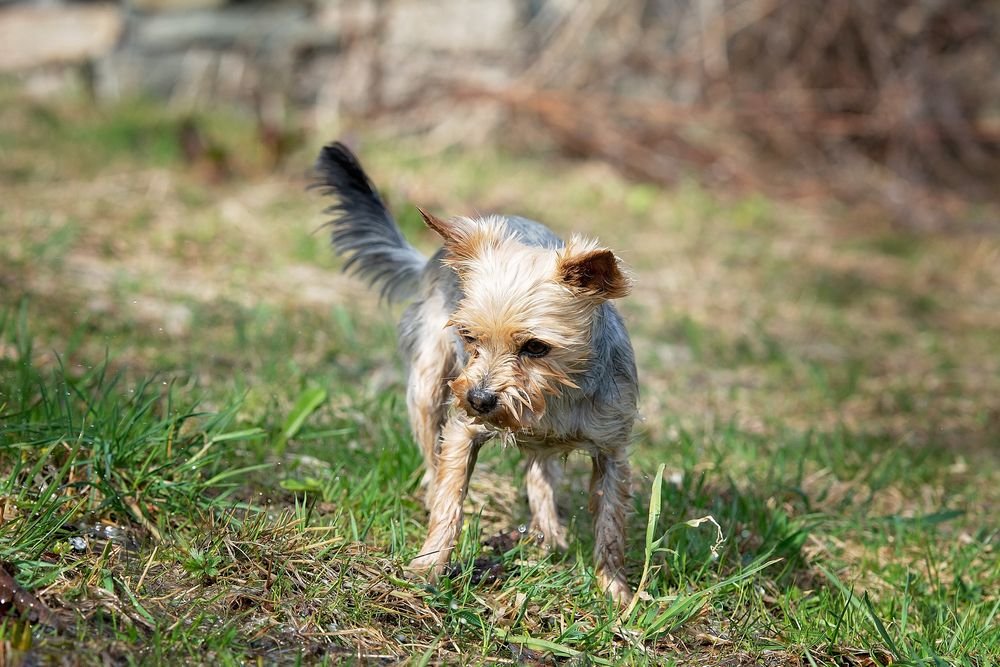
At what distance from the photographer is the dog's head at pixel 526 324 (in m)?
2.97

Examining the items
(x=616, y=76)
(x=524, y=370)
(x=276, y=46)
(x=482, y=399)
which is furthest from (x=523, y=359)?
(x=276, y=46)

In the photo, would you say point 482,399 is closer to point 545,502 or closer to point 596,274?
point 596,274

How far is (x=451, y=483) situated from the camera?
3.25 meters

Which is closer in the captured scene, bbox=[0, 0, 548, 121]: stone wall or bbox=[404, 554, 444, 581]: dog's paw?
bbox=[404, 554, 444, 581]: dog's paw

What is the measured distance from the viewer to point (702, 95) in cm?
994

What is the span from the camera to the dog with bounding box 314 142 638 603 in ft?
9.83

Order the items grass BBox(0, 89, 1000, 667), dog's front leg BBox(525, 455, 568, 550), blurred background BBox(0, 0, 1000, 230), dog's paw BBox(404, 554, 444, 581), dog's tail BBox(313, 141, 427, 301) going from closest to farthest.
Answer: grass BBox(0, 89, 1000, 667) < dog's paw BBox(404, 554, 444, 581) < dog's front leg BBox(525, 455, 568, 550) < dog's tail BBox(313, 141, 427, 301) < blurred background BBox(0, 0, 1000, 230)

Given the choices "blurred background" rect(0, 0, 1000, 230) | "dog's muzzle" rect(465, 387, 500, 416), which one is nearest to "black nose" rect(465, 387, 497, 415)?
"dog's muzzle" rect(465, 387, 500, 416)

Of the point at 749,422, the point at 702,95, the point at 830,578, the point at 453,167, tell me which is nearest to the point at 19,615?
the point at 830,578

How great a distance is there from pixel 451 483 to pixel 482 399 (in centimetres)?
43

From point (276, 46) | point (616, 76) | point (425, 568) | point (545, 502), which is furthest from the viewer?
point (616, 76)

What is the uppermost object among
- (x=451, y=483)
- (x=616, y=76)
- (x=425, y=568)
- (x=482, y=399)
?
(x=616, y=76)

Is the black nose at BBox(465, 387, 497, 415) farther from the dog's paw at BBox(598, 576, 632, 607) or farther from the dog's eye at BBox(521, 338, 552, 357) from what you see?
the dog's paw at BBox(598, 576, 632, 607)

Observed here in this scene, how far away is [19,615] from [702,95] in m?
8.48
